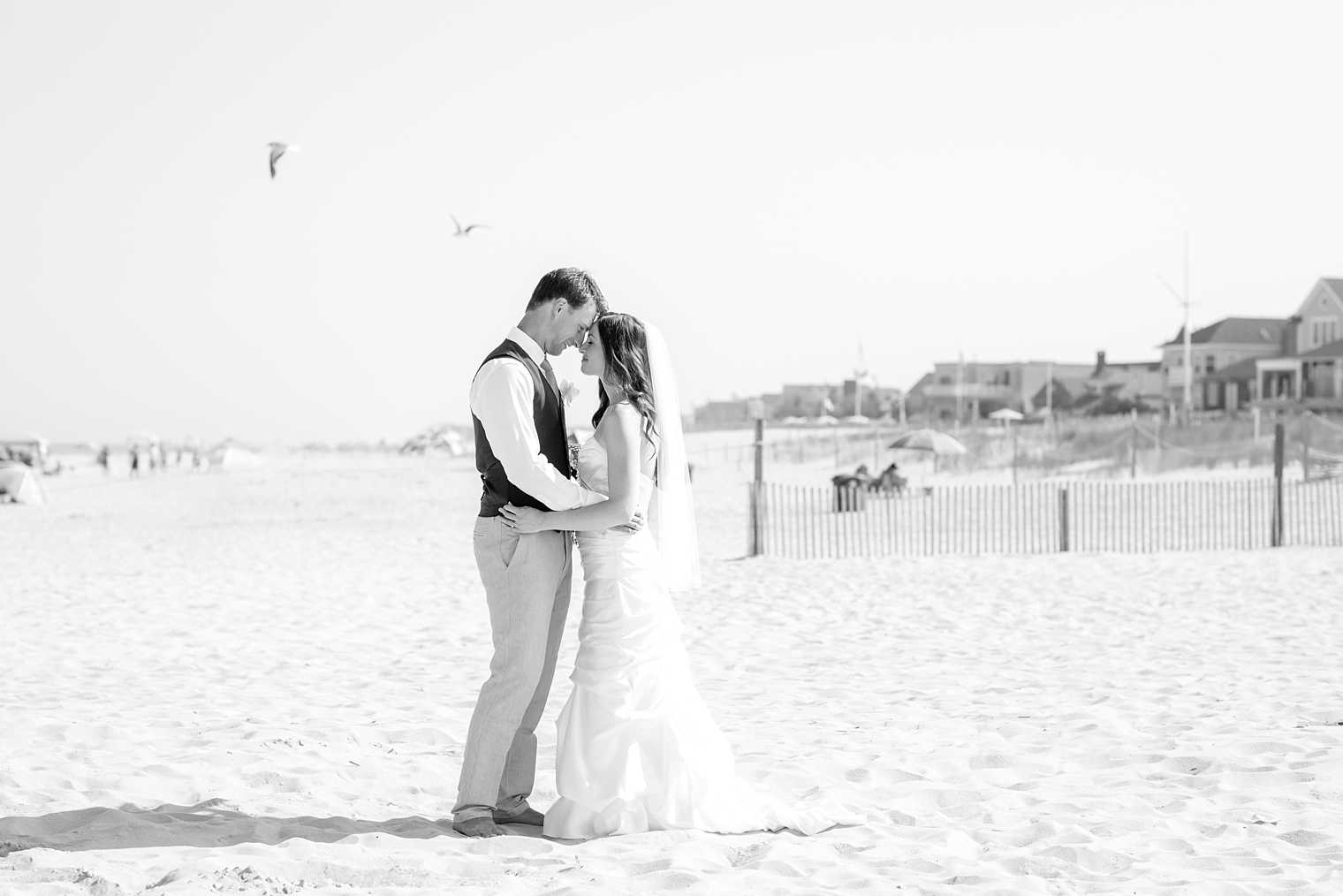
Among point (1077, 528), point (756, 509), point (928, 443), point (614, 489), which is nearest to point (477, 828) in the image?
point (614, 489)

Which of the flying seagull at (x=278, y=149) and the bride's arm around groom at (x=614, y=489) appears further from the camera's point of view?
the flying seagull at (x=278, y=149)

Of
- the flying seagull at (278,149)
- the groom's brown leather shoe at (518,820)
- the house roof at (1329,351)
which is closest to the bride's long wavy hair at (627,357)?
the groom's brown leather shoe at (518,820)

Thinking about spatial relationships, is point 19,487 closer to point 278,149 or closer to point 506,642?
point 278,149

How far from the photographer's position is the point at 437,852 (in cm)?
429

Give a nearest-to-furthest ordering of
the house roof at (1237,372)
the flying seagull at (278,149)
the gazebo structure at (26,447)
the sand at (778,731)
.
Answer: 1. the sand at (778,731)
2. the flying seagull at (278,149)
3. the gazebo structure at (26,447)
4. the house roof at (1237,372)

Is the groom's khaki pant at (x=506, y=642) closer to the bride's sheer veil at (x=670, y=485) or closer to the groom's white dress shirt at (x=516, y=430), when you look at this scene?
the groom's white dress shirt at (x=516, y=430)

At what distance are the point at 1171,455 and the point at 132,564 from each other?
22.7 m

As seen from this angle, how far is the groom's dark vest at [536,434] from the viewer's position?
4.39m

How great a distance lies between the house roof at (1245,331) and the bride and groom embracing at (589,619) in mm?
64018

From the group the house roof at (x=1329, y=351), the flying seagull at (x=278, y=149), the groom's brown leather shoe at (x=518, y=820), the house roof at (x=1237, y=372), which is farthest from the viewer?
the house roof at (x=1237, y=372)

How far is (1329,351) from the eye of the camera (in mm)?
49125

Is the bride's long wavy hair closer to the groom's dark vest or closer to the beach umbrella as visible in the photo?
the groom's dark vest

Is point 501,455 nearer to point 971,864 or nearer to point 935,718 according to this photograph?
point 971,864

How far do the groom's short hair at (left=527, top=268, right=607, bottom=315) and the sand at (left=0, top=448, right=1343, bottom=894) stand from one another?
183 centimetres
